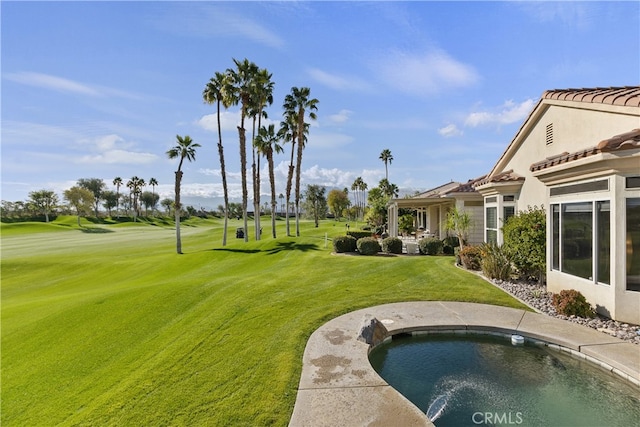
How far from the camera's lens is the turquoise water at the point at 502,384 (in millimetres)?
4539

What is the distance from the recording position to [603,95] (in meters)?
8.77

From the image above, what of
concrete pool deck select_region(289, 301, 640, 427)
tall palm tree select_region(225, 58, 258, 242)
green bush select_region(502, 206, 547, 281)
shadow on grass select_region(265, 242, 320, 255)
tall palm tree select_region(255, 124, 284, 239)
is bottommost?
concrete pool deck select_region(289, 301, 640, 427)

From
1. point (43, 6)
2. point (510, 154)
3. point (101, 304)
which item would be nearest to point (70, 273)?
point (101, 304)

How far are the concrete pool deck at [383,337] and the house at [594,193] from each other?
4.42 feet

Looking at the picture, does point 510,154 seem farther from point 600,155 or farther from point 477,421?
point 477,421

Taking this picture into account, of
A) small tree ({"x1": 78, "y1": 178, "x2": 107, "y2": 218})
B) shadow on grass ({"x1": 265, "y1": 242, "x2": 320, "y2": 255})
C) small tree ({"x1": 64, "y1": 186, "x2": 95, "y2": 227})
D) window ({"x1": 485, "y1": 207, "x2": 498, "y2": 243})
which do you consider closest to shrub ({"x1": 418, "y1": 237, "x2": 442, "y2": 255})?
window ({"x1": 485, "y1": 207, "x2": 498, "y2": 243})

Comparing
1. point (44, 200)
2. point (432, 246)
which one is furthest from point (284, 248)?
point (44, 200)

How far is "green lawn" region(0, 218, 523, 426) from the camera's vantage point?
491 centimetres

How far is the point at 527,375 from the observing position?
5.71m

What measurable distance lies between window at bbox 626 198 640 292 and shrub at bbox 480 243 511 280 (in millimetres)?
4802

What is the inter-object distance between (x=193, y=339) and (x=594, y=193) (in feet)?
32.0

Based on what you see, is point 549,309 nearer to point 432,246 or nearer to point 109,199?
point 432,246

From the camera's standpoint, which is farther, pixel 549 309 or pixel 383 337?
pixel 549 309

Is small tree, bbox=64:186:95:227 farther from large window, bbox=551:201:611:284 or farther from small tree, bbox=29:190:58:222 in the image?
large window, bbox=551:201:611:284
